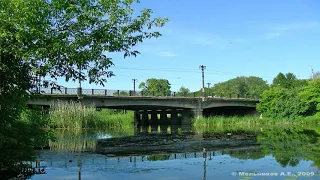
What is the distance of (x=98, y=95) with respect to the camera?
48.3 m

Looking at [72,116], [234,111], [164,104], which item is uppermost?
[164,104]

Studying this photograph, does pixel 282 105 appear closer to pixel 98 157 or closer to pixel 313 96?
pixel 313 96

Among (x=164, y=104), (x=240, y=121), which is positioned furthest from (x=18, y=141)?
(x=164, y=104)

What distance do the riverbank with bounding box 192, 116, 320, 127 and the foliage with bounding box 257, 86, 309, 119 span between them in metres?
1.89

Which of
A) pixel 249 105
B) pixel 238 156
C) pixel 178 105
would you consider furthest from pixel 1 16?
pixel 249 105

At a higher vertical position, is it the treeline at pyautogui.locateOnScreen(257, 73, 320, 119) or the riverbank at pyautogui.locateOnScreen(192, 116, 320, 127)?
the treeline at pyautogui.locateOnScreen(257, 73, 320, 119)

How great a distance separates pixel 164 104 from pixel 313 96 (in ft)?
79.7

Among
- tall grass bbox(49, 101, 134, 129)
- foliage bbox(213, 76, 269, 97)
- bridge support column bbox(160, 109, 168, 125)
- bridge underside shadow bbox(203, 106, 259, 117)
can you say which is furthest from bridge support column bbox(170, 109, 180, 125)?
foliage bbox(213, 76, 269, 97)

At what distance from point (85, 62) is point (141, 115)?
66109 mm

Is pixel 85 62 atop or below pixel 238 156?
atop

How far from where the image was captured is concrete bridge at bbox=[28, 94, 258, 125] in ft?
154

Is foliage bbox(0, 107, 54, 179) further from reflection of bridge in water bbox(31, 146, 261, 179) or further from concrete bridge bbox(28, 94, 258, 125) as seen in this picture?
concrete bridge bbox(28, 94, 258, 125)

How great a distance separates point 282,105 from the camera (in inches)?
2367

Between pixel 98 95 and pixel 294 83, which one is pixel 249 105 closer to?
pixel 294 83
